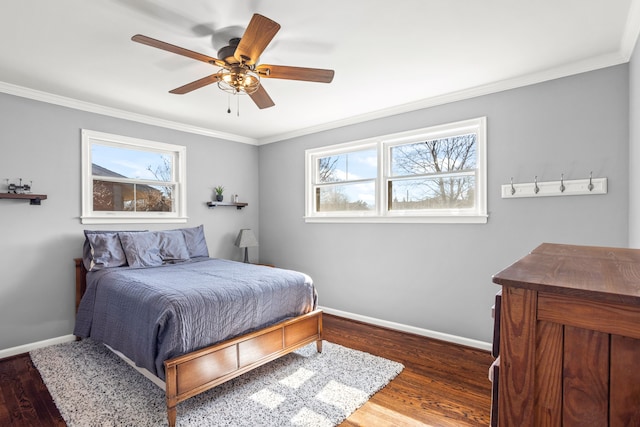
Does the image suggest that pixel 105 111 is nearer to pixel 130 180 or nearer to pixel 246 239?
pixel 130 180

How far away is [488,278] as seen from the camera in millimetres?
3041

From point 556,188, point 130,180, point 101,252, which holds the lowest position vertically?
point 101,252

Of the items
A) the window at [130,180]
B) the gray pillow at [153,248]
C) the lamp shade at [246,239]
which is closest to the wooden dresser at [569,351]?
the gray pillow at [153,248]

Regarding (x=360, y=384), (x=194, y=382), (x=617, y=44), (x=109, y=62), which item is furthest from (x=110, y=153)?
(x=617, y=44)

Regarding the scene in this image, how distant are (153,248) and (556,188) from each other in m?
3.80

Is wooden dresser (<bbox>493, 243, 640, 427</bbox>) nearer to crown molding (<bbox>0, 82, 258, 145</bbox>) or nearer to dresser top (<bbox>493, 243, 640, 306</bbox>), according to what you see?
dresser top (<bbox>493, 243, 640, 306</bbox>)

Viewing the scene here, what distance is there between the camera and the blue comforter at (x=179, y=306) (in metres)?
2.11

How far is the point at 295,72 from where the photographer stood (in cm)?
217

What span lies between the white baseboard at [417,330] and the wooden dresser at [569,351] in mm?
2670

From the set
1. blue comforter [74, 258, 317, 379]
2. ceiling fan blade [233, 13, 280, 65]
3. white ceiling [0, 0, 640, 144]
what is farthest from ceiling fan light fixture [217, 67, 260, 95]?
blue comforter [74, 258, 317, 379]

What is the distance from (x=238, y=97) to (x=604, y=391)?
3.35 metres

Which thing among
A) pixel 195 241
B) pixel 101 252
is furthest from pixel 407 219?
pixel 101 252

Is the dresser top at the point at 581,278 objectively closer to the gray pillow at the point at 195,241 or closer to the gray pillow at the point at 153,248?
the gray pillow at the point at 153,248

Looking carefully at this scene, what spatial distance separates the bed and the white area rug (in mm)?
159
